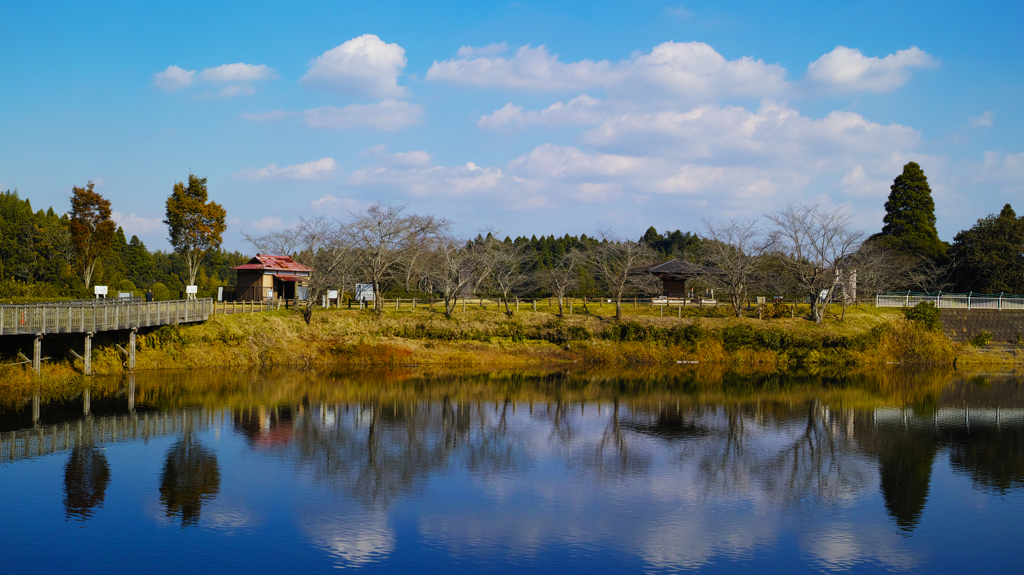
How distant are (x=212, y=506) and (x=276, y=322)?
2735 cm

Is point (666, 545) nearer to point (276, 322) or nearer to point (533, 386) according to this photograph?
point (533, 386)

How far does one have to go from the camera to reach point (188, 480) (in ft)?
59.9

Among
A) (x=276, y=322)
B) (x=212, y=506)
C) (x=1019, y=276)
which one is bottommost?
(x=212, y=506)

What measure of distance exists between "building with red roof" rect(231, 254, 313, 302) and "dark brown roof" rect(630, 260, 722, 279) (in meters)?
25.8

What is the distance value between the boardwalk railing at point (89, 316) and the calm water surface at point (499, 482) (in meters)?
2.77

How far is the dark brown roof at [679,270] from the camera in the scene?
5702 centimetres

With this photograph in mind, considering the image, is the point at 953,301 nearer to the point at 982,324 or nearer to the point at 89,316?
the point at 982,324

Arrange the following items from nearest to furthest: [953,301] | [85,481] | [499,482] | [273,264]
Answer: [85,481] < [499,482] < [273,264] < [953,301]

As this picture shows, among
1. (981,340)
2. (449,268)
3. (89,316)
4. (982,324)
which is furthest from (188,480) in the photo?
(982,324)

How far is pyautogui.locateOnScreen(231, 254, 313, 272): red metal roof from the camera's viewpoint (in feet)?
168

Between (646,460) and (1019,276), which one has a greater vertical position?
(1019,276)

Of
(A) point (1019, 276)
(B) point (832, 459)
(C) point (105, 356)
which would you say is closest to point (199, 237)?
(C) point (105, 356)

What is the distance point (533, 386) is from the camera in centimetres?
3606

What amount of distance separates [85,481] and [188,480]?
2456 millimetres
